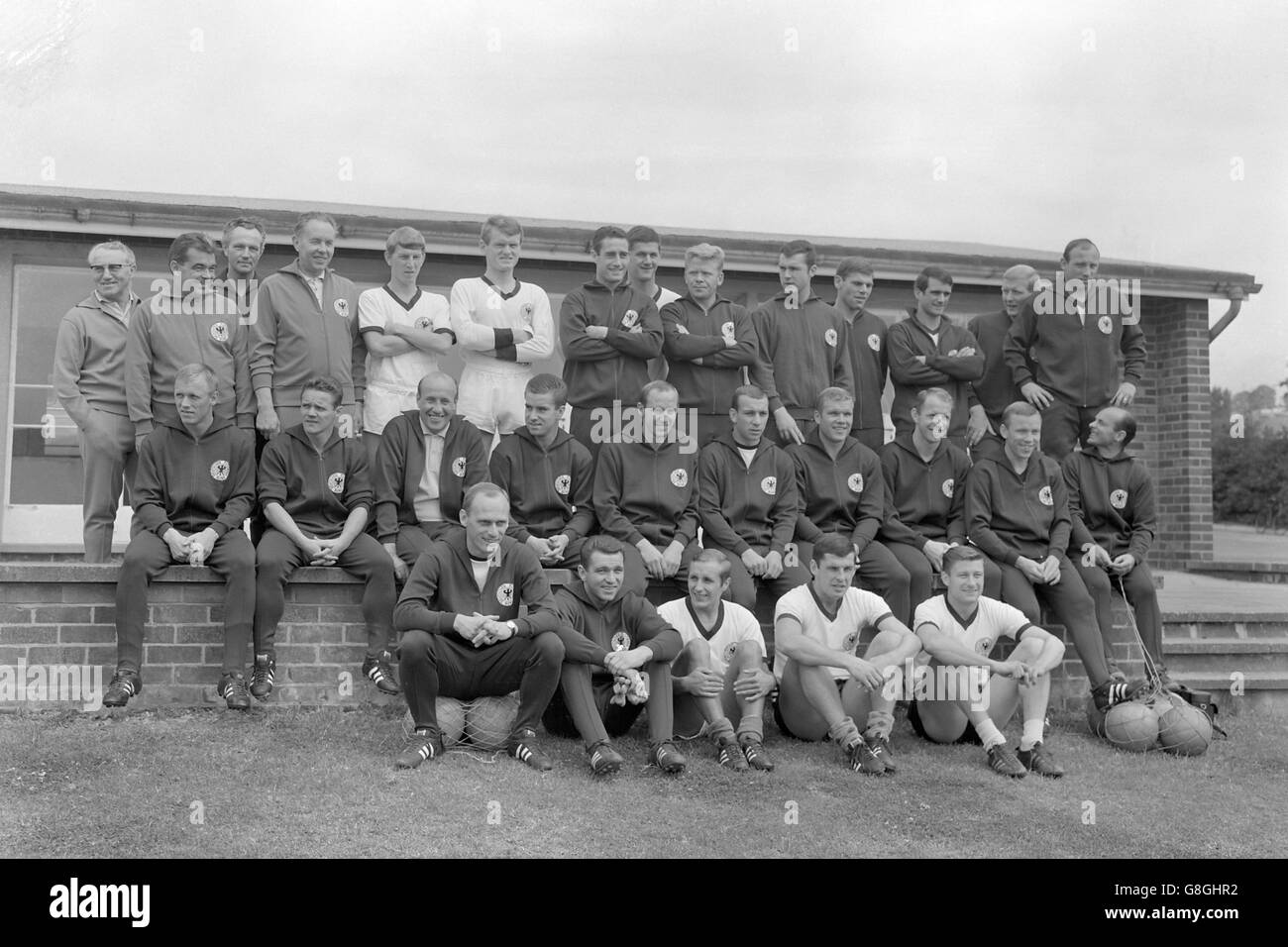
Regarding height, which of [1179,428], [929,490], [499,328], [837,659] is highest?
[499,328]

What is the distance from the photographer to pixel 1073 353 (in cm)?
807

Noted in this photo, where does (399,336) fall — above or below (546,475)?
above

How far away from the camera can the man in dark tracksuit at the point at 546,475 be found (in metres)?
6.76

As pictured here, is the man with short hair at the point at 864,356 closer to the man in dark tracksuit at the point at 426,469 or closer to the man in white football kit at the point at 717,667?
the man in white football kit at the point at 717,667

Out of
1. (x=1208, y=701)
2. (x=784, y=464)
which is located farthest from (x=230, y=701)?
(x=1208, y=701)

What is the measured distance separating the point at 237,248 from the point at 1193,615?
6.50m

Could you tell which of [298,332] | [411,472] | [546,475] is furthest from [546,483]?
[298,332]

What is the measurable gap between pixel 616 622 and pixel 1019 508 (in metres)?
2.77

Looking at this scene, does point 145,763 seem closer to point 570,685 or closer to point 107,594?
point 107,594

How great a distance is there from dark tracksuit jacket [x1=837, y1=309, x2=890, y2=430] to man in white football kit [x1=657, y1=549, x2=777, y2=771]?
7.32 ft

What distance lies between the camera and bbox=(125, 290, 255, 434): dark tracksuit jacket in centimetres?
667

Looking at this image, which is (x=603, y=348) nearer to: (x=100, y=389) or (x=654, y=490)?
(x=654, y=490)

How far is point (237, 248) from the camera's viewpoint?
696 centimetres

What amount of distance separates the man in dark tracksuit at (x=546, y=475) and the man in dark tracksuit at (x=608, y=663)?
0.62 meters
